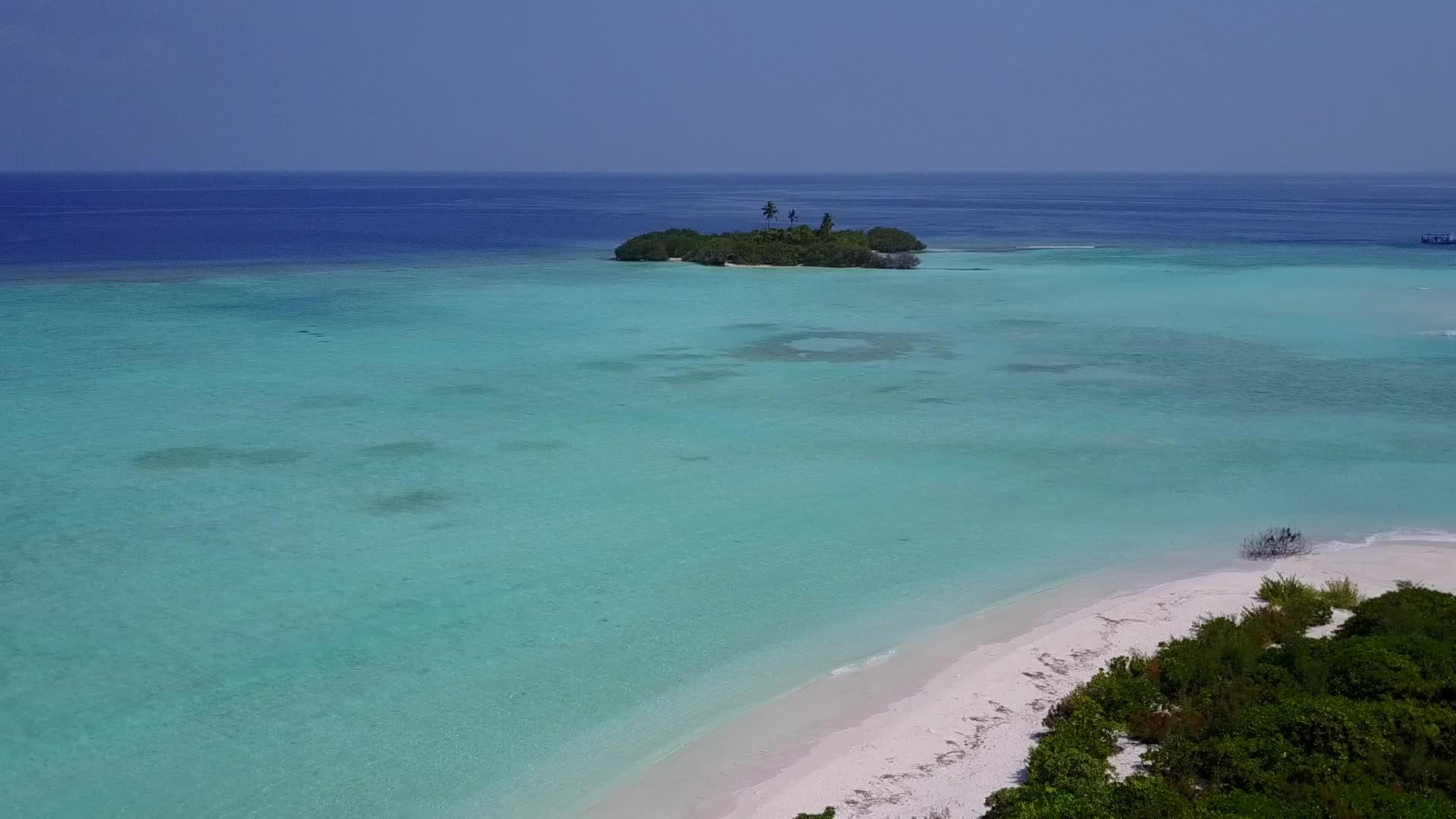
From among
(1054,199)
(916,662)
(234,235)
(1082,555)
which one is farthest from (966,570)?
(1054,199)

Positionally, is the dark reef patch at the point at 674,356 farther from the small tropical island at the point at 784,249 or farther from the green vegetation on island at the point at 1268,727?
the small tropical island at the point at 784,249

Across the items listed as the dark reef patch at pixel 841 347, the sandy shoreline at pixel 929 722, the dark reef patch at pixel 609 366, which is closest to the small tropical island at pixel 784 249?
the dark reef patch at pixel 841 347

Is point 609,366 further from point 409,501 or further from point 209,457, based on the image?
point 409,501

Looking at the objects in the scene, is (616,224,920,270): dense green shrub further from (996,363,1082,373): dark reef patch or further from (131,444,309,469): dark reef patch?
(131,444,309,469): dark reef patch

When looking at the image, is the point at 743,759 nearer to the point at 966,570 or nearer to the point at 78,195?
the point at 966,570

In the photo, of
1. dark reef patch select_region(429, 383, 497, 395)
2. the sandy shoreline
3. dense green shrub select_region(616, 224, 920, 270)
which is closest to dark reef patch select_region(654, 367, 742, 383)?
dark reef patch select_region(429, 383, 497, 395)

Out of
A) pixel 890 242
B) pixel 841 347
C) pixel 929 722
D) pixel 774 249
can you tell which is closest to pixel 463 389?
pixel 841 347
